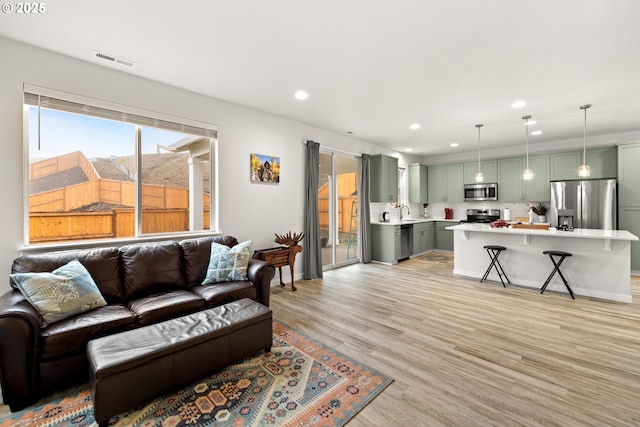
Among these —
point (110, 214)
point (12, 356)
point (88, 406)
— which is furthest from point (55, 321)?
point (110, 214)

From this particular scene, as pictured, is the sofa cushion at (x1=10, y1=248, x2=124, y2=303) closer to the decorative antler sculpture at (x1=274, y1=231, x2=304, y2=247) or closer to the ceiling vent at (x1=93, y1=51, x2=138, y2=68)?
the ceiling vent at (x1=93, y1=51, x2=138, y2=68)

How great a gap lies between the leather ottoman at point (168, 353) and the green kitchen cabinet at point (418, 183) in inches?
258

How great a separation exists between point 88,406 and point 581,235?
5692mm

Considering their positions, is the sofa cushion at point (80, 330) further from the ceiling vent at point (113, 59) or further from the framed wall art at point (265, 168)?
the framed wall art at point (265, 168)

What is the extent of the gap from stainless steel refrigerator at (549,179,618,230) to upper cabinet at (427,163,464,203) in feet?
6.67

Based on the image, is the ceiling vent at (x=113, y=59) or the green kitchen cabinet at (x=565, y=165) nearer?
the ceiling vent at (x=113, y=59)

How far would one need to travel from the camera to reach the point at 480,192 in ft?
23.8

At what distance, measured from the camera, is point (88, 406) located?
1.90m

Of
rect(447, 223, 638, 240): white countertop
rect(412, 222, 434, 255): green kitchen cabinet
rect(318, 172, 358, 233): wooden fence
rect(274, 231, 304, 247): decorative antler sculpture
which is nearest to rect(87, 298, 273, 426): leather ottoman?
rect(274, 231, 304, 247): decorative antler sculpture

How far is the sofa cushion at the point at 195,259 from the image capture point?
129 inches

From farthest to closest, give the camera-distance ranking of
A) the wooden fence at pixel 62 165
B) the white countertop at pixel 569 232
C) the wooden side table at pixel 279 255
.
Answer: the wooden side table at pixel 279 255
the white countertop at pixel 569 232
the wooden fence at pixel 62 165

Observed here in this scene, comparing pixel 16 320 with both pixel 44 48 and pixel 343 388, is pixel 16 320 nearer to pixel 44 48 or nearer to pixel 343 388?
pixel 343 388

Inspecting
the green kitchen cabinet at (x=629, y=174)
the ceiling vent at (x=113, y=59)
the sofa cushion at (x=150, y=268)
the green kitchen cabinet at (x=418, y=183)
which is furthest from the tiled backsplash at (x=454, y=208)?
the ceiling vent at (x=113, y=59)

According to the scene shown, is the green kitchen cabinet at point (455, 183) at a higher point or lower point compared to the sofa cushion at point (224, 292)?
higher
